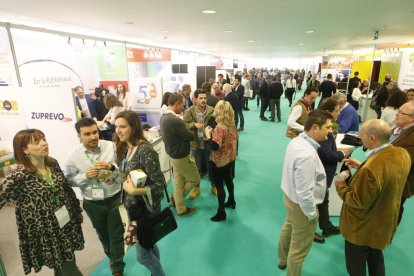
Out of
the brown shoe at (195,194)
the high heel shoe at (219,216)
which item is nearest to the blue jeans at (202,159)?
the brown shoe at (195,194)

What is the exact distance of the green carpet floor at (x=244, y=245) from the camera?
2.44 m

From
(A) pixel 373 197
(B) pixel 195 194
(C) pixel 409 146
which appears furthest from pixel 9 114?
(C) pixel 409 146

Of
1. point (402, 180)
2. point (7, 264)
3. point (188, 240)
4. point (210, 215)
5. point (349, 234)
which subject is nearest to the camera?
point (402, 180)

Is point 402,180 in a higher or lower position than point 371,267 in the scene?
higher

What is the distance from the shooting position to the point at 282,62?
3688 cm

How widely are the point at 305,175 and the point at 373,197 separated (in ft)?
1.46

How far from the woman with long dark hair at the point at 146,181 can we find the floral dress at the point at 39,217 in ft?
1.63

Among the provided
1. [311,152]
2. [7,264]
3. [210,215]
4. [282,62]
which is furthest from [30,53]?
[282,62]

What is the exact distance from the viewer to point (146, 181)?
1781 mm

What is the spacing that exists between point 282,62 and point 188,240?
38.1 meters

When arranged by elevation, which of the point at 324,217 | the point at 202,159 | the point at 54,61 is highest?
the point at 54,61

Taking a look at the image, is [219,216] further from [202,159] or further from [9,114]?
[9,114]

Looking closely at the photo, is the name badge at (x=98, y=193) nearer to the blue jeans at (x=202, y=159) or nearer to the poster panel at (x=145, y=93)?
the blue jeans at (x=202, y=159)

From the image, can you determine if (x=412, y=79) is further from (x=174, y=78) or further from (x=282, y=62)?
(x=282, y=62)
